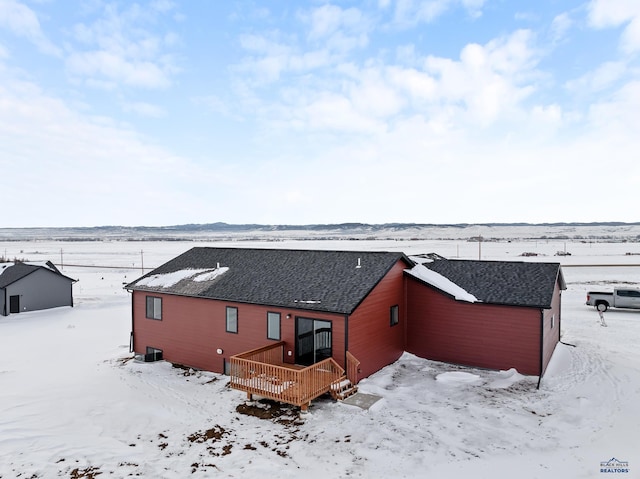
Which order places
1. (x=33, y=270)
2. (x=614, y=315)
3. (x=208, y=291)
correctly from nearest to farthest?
1. (x=208, y=291)
2. (x=614, y=315)
3. (x=33, y=270)

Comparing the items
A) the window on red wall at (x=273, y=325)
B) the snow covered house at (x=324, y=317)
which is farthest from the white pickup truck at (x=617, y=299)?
the window on red wall at (x=273, y=325)

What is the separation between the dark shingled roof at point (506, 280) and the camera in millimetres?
15711

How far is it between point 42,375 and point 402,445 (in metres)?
14.4

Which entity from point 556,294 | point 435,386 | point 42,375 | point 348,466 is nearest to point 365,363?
point 435,386

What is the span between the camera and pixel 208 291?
17.8 m

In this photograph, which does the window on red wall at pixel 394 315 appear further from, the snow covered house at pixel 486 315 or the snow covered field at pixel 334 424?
Result: the snow covered field at pixel 334 424

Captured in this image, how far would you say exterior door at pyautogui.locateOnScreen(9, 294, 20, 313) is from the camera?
30.7m

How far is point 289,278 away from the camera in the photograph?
17375mm

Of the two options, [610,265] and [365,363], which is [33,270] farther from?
[610,265]

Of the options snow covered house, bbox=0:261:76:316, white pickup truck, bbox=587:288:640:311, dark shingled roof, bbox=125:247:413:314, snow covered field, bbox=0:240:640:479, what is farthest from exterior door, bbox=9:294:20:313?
white pickup truck, bbox=587:288:640:311

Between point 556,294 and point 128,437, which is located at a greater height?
point 556,294

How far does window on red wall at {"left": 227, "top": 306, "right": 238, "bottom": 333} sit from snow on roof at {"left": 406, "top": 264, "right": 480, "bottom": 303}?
739 centimetres

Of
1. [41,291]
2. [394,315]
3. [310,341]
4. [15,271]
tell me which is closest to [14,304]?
[41,291]

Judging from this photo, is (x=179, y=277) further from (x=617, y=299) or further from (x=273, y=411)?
(x=617, y=299)
